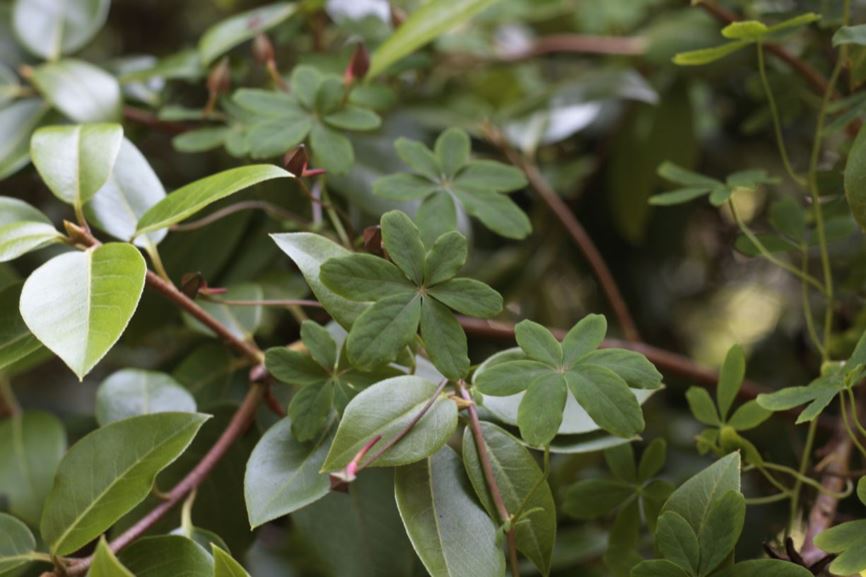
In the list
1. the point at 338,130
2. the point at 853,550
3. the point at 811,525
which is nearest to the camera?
the point at 853,550

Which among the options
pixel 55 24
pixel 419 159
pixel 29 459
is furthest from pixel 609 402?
pixel 55 24

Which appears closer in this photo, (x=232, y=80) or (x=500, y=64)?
(x=232, y=80)

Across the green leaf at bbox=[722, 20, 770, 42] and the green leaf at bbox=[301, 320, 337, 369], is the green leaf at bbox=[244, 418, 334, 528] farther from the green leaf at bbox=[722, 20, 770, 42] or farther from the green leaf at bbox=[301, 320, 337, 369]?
the green leaf at bbox=[722, 20, 770, 42]

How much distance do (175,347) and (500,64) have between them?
0.50m

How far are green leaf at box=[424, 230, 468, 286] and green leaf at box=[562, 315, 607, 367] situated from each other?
0.23 ft

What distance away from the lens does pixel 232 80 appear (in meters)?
0.83

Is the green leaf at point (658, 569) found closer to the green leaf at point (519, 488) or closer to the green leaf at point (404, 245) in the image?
the green leaf at point (519, 488)

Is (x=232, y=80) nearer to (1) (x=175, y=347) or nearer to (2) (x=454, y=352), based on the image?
(1) (x=175, y=347)

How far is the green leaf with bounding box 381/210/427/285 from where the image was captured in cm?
48

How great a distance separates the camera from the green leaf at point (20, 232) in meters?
0.50

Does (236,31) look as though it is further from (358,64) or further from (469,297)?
(469,297)

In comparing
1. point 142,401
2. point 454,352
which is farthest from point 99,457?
point 454,352

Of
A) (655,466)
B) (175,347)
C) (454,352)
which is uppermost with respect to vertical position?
(454,352)

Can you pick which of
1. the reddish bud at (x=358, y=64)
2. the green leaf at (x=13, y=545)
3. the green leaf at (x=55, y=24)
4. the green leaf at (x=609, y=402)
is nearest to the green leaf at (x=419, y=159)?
the reddish bud at (x=358, y=64)
